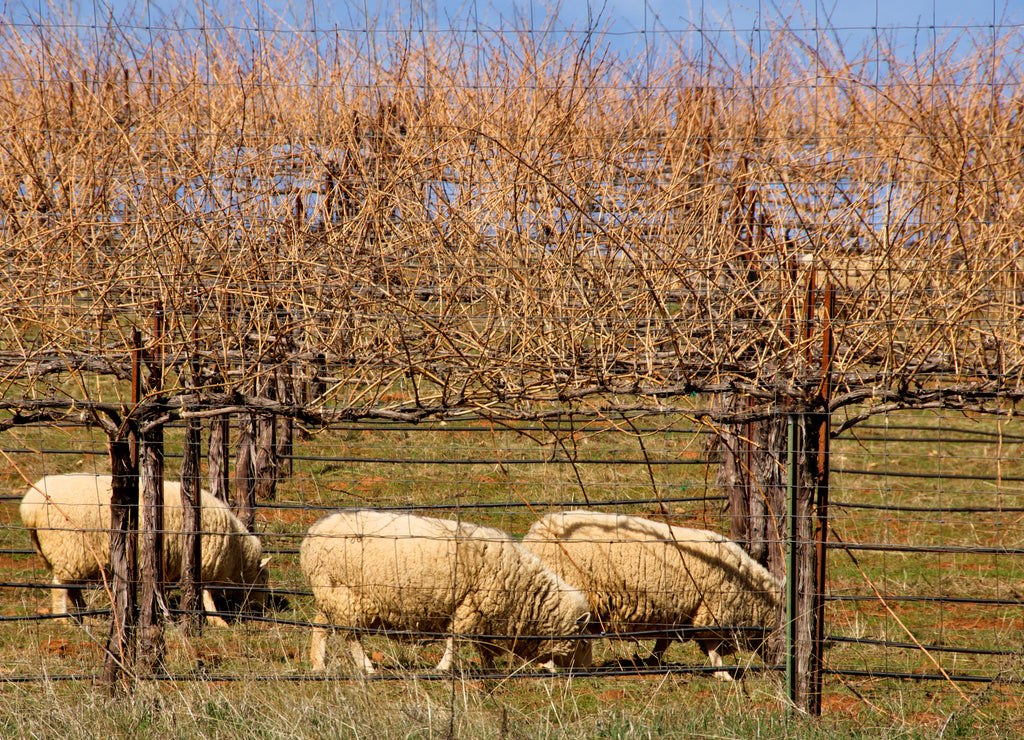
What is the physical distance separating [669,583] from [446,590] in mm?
1658

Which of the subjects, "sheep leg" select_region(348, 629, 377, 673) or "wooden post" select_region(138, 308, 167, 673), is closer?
"wooden post" select_region(138, 308, 167, 673)

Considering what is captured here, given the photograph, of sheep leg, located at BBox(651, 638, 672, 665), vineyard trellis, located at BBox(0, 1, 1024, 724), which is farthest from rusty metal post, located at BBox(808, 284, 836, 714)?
sheep leg, located at BBox(651, 638, 672, 665)

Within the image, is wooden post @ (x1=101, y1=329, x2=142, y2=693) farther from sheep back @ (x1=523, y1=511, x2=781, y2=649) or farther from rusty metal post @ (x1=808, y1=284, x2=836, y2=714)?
rusty metal post @ (x1=808, y1=284, x2=836, y2=714)

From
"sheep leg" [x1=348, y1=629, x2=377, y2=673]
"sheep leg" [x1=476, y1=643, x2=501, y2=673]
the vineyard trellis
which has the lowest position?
"sheep leg" [x1=476, y1=643, x2=501, y2=673]

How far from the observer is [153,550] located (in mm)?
4031

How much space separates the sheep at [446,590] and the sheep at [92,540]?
96 centimetres

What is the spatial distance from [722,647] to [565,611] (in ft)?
4.39

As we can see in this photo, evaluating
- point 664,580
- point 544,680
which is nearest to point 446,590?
point 544,680

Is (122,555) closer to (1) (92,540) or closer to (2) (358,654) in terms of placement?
(2) (358,654)

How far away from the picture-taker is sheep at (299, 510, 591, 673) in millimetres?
5301

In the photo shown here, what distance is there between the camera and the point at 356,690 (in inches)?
145

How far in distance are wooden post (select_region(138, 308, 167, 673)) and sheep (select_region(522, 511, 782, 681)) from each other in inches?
101

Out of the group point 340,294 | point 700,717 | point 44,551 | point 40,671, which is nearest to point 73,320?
point 340,294

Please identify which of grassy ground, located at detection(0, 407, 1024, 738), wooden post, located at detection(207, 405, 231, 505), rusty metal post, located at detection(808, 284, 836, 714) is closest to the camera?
grassy ground, located at detection(0, 407, 1024, 738)
